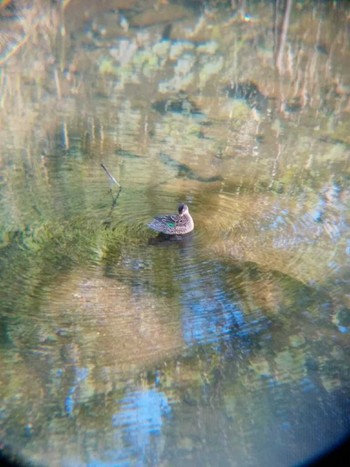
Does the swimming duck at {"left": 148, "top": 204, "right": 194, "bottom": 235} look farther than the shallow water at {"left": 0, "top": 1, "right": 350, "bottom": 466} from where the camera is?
Yes

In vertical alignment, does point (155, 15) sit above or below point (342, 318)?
above

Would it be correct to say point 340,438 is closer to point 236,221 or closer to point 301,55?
point 236,221

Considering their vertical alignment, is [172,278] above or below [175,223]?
below

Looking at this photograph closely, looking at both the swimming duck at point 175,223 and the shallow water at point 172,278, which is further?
the swimming duck at point 175,223

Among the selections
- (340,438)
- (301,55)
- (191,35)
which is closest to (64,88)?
(191,35)
